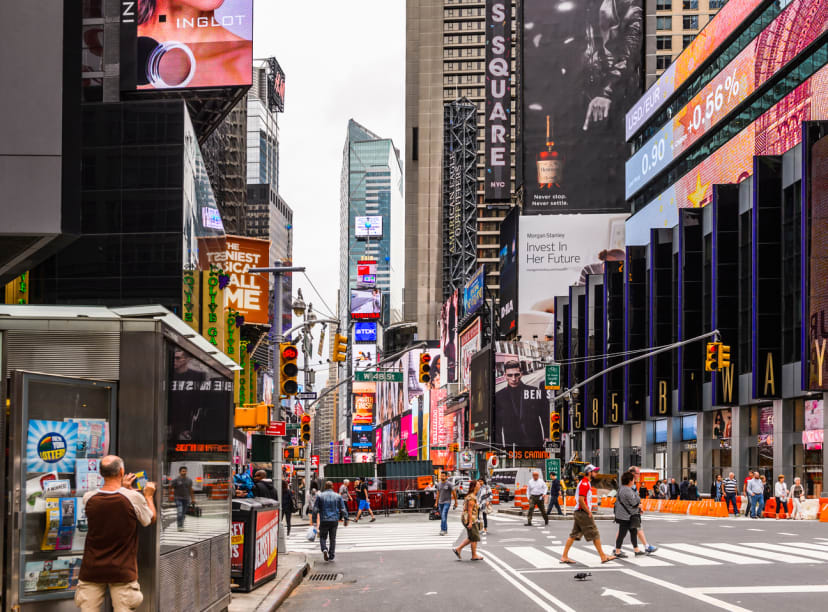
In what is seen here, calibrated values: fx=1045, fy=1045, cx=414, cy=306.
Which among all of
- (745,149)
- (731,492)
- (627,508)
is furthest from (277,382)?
(745,149)

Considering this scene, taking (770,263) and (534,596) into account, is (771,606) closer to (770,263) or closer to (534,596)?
(534,596)

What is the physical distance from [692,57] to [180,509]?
68.1 metres

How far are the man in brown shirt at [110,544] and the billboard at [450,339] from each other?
500ft

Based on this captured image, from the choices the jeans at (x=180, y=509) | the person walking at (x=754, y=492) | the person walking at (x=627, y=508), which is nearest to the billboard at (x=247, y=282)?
the person walking at (x=754, y=492)

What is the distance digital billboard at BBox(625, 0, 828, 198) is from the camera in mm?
51969

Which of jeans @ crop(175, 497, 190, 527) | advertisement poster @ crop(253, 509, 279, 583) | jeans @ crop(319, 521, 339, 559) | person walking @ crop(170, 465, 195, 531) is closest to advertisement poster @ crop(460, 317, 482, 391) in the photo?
jeans @ crop(319, 521, 339, 559)

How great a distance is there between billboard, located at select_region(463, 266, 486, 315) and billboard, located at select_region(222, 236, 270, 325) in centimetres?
7410

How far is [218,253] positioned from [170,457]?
39821 mm

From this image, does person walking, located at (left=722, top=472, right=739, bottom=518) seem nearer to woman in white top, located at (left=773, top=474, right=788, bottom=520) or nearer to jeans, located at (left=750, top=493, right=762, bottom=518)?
jeans, located at (left=750, top=493, right=762, bottom=518)

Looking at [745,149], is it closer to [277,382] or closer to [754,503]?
[754,503]

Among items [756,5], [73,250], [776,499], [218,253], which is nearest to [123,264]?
[73,250]

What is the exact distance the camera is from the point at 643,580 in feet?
53.8

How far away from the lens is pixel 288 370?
75.2ft

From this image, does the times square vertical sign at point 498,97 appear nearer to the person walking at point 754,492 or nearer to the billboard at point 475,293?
the billboard at point 475,293
